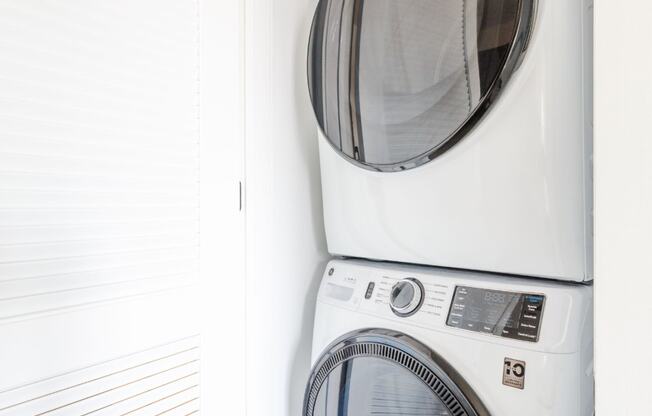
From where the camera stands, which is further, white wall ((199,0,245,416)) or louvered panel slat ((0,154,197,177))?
white wall ((199,0,245,416))

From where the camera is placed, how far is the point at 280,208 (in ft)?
4.64

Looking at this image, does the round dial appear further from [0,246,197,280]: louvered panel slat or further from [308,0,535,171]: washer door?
[0,246,197,280]: louvered panel slat

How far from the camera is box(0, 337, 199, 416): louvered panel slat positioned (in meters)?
0.93

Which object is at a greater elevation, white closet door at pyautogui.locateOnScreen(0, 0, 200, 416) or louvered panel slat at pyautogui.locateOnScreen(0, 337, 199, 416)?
white closet door at pyautogui.locateOnScreen(0, 0, 200, 416)

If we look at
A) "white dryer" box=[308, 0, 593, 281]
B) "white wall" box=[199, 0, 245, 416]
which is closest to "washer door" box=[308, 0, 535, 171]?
"white dryer" box=[308, 0, 593, 281]

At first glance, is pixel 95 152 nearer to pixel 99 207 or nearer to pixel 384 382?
pixel 99 207

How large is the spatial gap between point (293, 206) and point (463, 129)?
636mm

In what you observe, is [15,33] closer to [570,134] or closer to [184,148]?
[184,148]

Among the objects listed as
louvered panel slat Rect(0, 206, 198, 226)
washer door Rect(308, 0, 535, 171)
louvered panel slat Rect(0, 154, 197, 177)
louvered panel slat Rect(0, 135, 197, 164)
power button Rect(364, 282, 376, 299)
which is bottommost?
power button Rect(364, 282, 376, 299)
